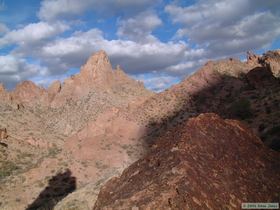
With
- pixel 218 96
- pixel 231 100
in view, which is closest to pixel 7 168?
pixel 218 96

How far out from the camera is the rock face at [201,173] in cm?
488

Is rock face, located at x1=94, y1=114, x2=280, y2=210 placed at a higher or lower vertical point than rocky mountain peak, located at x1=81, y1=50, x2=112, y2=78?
lower

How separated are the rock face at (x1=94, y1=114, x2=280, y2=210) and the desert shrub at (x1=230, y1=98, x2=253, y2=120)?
36068 mm

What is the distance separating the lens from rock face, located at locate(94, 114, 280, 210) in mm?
4875

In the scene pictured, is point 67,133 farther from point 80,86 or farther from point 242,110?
point 242,110

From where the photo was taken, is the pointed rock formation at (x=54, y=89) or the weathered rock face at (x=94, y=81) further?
the pointed rock formation at (x=54, y=89)

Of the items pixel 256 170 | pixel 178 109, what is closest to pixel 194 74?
pixel 178 109

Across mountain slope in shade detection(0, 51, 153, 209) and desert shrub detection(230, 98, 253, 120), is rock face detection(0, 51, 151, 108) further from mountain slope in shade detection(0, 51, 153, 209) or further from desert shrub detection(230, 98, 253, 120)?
desert shrub detection(230, 98, 253, 120)

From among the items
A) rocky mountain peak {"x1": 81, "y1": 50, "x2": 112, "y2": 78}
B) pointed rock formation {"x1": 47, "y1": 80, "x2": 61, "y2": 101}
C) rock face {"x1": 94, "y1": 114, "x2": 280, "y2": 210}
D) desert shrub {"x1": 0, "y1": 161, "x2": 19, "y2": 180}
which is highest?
rocky mountain peak {"x1": 81, "y1": 50, "x2": 112, "y2": 78}

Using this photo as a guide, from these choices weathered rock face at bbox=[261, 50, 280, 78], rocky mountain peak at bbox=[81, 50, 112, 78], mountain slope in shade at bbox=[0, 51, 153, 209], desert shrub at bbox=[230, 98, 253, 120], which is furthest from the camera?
rocky mountain peak at bbox=[81, 50, 112, 78]

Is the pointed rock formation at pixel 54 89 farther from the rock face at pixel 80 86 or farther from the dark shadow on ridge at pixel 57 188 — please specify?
the dark shadow on ridge at pixel 57 188

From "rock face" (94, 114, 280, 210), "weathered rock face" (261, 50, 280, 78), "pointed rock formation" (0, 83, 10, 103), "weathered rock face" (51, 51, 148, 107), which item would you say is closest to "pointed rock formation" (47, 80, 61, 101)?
"weathered rock face" (51, 51, 148, 107)

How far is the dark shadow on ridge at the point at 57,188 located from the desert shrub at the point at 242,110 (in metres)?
19.7

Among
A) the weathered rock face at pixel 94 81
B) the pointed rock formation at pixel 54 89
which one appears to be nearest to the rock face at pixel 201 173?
the weathered rock face at pixel 94 81
